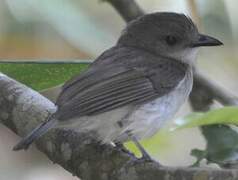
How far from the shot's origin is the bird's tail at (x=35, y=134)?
2891mm

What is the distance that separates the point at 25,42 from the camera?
4.84 metres

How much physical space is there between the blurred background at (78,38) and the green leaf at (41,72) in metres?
0.59

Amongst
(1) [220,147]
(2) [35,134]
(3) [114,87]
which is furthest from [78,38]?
(1) [220,147]

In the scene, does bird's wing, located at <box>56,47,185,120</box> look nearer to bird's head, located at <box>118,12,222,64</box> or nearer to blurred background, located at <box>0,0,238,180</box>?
bird's head, located at <box>118,12,222,64</box>

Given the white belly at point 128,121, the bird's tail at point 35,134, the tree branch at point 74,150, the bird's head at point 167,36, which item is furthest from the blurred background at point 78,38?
the bird's tail at point 35,134

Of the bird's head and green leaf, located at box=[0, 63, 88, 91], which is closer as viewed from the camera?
green leaf, located at box=[0, 63, 88, 91]

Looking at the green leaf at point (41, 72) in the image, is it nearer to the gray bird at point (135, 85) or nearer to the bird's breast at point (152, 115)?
the gray bird at point (135, 85)

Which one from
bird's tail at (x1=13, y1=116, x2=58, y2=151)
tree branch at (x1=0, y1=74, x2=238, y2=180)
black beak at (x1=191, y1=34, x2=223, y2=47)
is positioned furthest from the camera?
black beak at (x1=191, y1=34, x2=223, y2=47)

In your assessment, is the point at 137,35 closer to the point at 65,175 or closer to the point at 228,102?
the point at 228,102

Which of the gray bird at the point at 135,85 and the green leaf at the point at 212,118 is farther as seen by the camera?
the gray bird at the point at 135,85

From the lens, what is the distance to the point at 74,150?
Result: 3184mm

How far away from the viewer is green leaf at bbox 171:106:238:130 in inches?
115

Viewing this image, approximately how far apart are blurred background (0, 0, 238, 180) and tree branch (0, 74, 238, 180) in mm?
573

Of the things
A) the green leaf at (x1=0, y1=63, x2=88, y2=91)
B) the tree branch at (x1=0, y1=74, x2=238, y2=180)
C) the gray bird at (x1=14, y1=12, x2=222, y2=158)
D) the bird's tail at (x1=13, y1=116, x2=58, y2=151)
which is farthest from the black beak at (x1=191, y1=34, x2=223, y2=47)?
the bird's tail at (x1=13, y1=116, x2=58, y2=151)
